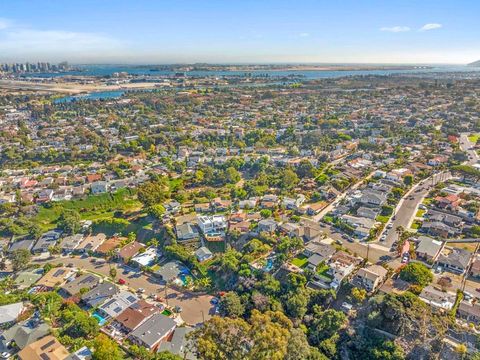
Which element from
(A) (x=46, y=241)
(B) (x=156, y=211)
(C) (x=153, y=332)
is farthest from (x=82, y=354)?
(A) (x=46, y=241)

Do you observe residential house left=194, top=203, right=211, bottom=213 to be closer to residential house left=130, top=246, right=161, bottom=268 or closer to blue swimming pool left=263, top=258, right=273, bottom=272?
residential house left=130, top=246, right=161, bottom=268

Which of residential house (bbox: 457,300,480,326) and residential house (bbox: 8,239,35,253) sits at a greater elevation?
residential house (bbox: 457,300,480,326)

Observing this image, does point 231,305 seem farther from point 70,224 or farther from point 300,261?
point 70,224

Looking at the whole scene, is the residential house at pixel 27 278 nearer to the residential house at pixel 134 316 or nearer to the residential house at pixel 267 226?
the residential house at pixel 134 316

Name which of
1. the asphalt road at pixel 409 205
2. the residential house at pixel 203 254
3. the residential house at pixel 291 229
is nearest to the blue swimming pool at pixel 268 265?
the residential house at pixel 291 229

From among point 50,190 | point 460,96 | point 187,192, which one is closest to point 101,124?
point 50,190

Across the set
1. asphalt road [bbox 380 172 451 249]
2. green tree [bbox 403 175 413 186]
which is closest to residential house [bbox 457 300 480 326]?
asphalt road [bbox 380 172 451 249]
